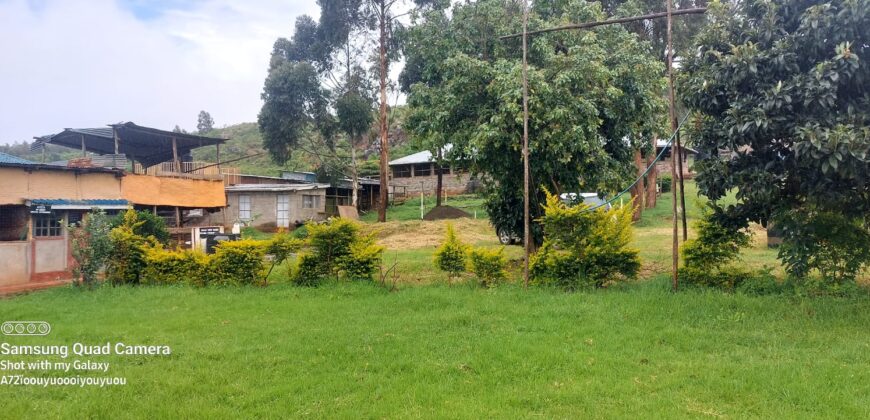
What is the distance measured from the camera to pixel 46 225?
14266 millimetres

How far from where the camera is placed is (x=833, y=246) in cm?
767

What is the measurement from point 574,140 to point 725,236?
3.03 m

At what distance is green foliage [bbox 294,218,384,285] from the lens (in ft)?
33.2

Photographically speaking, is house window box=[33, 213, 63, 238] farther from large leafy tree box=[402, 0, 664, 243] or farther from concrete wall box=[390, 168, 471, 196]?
concrete wall box=[390, 168, 471, 196]

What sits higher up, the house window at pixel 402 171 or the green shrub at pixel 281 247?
the house window at pixel 402 171

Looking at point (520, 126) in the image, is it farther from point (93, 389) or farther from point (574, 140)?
point (93, 389)

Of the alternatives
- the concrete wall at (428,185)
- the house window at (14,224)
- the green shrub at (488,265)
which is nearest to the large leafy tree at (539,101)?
the green shrub at (488,265)

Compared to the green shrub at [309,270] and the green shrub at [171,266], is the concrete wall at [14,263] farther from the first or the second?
the green shrub at [309,270]

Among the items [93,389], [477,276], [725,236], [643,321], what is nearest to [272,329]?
[93,389]

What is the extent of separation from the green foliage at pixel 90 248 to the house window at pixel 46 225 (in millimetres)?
3887

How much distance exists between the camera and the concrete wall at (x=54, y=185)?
13758 millimetres

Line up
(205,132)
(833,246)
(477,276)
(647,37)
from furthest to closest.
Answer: (205,132) → (647,37) → (477,276) → (833,246)

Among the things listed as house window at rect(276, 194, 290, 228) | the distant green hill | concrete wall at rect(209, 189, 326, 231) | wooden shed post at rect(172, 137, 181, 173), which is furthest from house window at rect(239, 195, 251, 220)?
the distant green hill

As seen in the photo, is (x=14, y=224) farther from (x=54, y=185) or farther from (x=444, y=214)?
(x=444, y=214)
